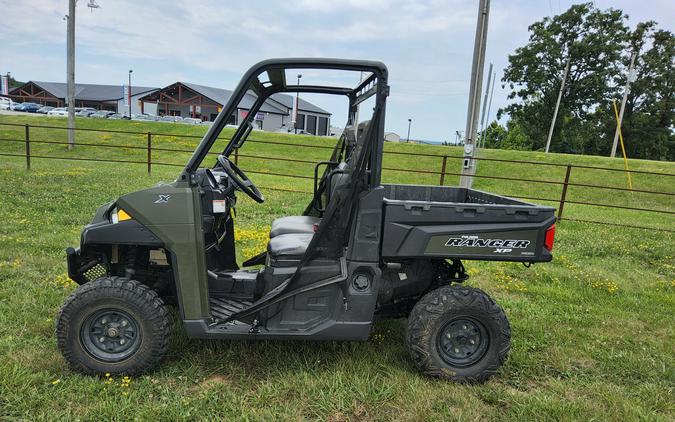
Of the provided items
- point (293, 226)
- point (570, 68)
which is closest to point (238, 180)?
point (293, 226)

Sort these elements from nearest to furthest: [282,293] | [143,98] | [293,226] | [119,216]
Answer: [119,216], [282,293], [293,226], [143,98]

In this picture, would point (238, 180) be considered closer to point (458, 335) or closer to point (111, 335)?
point (111, 335)

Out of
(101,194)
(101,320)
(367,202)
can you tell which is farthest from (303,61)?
(101,194)

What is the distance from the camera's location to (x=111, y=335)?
9.36 ft

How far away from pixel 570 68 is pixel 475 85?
125 ft

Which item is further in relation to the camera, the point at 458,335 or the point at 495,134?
the point at 495,134

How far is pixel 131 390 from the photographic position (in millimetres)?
2730

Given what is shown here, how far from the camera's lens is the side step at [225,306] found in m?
2.97

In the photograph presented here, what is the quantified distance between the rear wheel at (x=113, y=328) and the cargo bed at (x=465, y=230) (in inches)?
58.8

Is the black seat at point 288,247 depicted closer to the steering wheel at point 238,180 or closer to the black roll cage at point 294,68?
the steering wheel at point 238,180

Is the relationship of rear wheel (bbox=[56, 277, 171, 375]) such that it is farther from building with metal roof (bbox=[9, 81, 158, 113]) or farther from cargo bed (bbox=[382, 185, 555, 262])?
building with metal roof (bbox=[9, 81, 158, 113])

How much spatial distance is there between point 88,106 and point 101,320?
226 ft

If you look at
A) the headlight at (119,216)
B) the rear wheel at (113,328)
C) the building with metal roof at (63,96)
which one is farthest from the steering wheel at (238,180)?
the building with metal roof at (63,96)

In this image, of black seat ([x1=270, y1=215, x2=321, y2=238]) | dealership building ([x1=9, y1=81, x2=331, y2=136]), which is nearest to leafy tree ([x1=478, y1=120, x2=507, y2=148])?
dealership building ([x1=9, y1=81, x2=331, y2=136])
